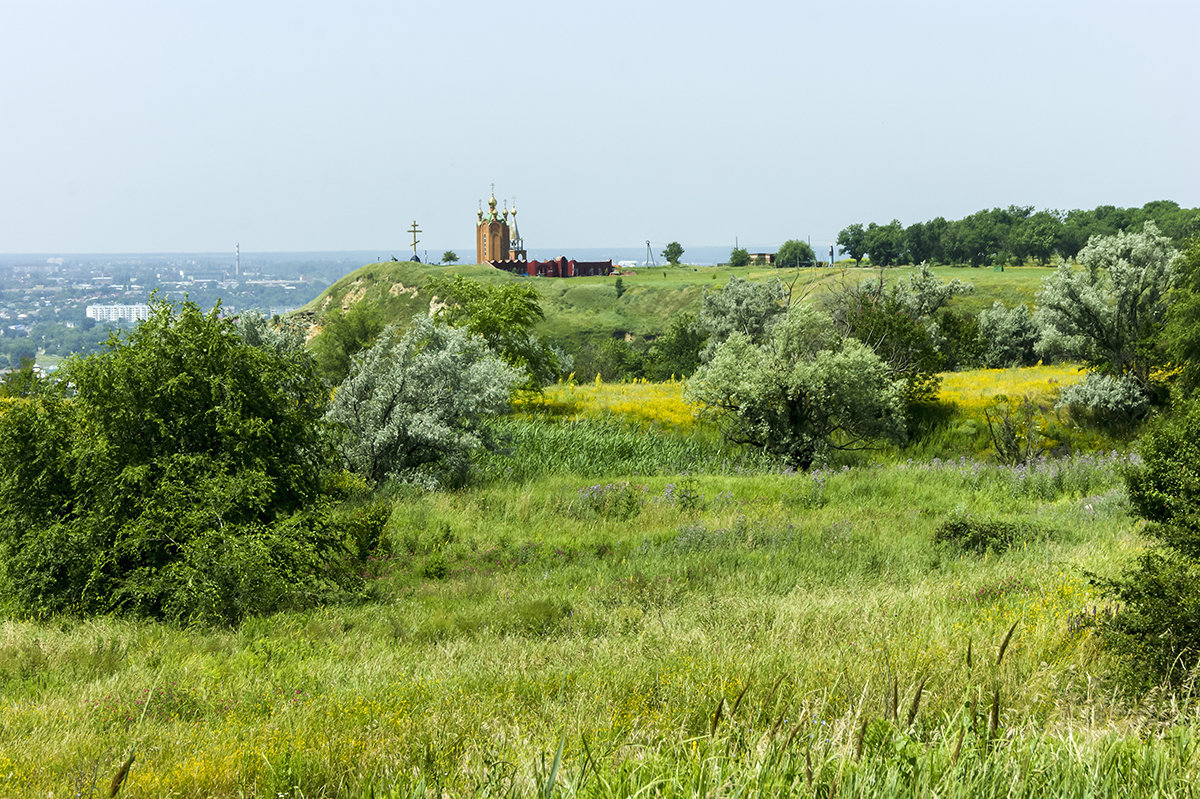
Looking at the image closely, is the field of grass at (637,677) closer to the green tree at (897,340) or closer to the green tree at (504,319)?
the green tree at (897,340)

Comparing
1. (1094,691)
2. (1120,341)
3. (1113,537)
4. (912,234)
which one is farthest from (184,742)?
(912,234)

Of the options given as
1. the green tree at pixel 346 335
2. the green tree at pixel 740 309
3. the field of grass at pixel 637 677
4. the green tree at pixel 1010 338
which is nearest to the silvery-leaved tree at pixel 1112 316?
the green tree at pixel 1010 338

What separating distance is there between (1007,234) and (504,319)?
132258 millimetres

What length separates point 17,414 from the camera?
10234mm

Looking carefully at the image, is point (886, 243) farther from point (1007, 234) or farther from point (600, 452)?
point (600, 452)

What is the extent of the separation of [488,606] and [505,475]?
8917 millimetres

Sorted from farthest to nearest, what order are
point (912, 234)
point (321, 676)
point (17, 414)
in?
point (912, 234) → point (17, 414) → point (321, 676)

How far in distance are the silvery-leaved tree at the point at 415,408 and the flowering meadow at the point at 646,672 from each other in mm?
2005

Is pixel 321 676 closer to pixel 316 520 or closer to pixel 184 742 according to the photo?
pixel 184 742

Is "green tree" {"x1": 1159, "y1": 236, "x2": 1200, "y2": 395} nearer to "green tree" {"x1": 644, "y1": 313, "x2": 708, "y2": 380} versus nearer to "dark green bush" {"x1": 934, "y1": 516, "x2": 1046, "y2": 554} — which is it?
"dark green bush" {"x1": 934, "y1": 516, "x2": 1046, "y2": 554}

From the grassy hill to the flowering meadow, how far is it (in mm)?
75202

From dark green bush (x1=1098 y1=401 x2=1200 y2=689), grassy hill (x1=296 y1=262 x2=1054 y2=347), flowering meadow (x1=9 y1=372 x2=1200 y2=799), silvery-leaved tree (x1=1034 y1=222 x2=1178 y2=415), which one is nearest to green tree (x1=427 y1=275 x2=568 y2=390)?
flowering meadow (x1=9 y1=372 x2=1200 y2=799)

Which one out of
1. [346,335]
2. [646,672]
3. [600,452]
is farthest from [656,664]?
[346,335]

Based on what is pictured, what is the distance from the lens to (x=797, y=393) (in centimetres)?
2075
